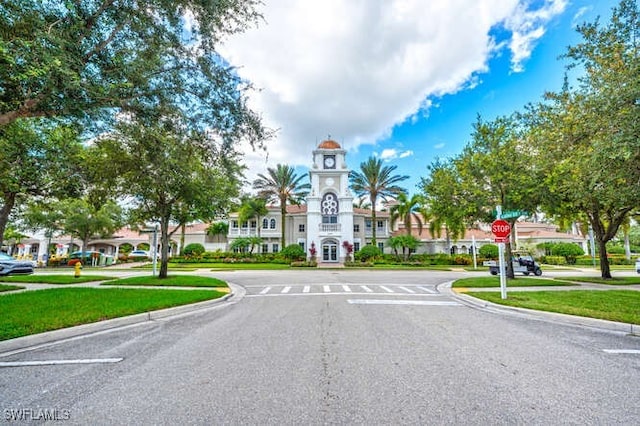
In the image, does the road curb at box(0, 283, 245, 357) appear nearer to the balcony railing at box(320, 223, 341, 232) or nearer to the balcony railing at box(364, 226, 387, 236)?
the balcony railing at box(320, 223, 341, 232)

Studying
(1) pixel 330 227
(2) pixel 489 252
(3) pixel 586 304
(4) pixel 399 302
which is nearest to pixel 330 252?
(1) pixel 330 227

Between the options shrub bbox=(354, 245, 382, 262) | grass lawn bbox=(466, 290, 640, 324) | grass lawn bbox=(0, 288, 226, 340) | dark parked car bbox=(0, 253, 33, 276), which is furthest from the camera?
shrub bbox=(354, 245, 382, 262)

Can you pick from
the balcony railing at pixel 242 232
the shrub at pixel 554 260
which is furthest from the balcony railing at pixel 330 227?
the shrub at pixel 554 260

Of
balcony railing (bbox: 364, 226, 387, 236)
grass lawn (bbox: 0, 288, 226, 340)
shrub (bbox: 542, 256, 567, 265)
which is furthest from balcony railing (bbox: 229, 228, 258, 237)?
shrub (bbox: 542, 256, 567, 265)

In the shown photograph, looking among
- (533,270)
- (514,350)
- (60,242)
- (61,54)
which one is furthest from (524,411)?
(60,242)

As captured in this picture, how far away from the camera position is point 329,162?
39594 millimetres

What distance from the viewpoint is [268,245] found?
141ft

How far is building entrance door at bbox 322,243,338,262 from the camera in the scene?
37938 mm

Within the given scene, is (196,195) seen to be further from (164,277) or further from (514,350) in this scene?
(514,350)

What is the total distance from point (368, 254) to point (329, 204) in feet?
26.3

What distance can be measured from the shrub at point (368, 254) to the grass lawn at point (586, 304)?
24.6 m

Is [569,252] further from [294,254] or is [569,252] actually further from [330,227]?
[294,254]

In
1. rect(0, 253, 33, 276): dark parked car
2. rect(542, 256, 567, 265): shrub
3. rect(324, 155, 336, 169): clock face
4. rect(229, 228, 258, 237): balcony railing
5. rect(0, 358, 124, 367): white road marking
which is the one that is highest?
rect(324, 155, 336, 169): clock face

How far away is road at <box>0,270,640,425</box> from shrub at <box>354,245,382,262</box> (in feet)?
95.8
